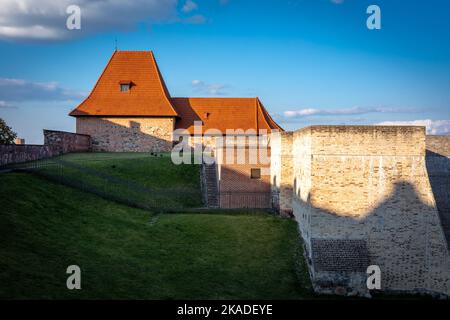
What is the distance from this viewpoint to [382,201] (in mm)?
15148

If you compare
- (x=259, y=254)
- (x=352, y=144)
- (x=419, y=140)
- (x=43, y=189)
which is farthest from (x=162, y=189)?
(x=419, y=140)

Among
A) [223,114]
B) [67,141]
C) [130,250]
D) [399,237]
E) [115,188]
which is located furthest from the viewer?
[223,114]

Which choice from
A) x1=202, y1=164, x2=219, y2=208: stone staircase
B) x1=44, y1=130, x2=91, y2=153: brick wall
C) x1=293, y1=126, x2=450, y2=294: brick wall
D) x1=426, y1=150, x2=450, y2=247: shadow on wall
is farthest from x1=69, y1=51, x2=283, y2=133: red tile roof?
x1=293, y1=126, x2=450, y2=294: brick wall

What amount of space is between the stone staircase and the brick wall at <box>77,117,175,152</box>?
10511 millimetres

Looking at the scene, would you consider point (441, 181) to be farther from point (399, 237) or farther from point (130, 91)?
point (130, 91)

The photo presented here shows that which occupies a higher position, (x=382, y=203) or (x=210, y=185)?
(x=382, y=203)

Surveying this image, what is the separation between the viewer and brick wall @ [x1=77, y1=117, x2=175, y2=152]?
34.7 m

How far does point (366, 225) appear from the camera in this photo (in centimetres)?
1513

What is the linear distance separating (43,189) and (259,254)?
890 centimetres

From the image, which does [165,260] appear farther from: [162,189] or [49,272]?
[162,189]

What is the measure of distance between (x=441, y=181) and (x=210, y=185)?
11.7 m

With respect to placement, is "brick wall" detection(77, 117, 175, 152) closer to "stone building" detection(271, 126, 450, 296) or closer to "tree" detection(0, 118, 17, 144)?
"tree" detection(0, 118, 17, 144)

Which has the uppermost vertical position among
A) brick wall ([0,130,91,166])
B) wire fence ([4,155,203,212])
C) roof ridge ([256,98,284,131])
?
roof ridge ([256,98,284,131])

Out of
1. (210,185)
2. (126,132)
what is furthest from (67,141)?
(210,185)
